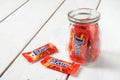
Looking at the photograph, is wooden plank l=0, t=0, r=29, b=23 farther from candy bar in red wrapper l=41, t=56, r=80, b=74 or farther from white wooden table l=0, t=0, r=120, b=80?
candy bar in red wrapper l=41, t=56, r=80, b=74

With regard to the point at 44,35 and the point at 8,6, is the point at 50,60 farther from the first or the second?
the point at 8,6

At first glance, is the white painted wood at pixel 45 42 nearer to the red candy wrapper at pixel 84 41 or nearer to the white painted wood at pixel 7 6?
the red candy wrapper at pixel 84 41

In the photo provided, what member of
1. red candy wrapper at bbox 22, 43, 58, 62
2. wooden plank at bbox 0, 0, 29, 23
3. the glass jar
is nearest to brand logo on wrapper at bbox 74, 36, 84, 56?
the glass jar

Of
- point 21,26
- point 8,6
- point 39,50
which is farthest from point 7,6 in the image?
point 39,50

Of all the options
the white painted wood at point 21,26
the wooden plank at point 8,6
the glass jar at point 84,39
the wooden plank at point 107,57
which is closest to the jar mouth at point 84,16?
the glass jar at point 84,39

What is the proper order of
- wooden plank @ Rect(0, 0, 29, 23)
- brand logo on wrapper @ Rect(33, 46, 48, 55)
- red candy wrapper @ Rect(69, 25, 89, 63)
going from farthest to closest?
wooden plank @ Rect(0, 0, 29, 23) → brand logo on wrapper @ Rect(33, 46, 48, 55) → red candy wrapper @ Rect(69, 25, 89, 63)

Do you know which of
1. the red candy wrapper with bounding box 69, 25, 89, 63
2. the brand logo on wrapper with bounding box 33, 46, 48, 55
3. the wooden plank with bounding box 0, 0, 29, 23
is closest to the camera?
the red candy wrapper with bounding box 69, 25, 89, 63
